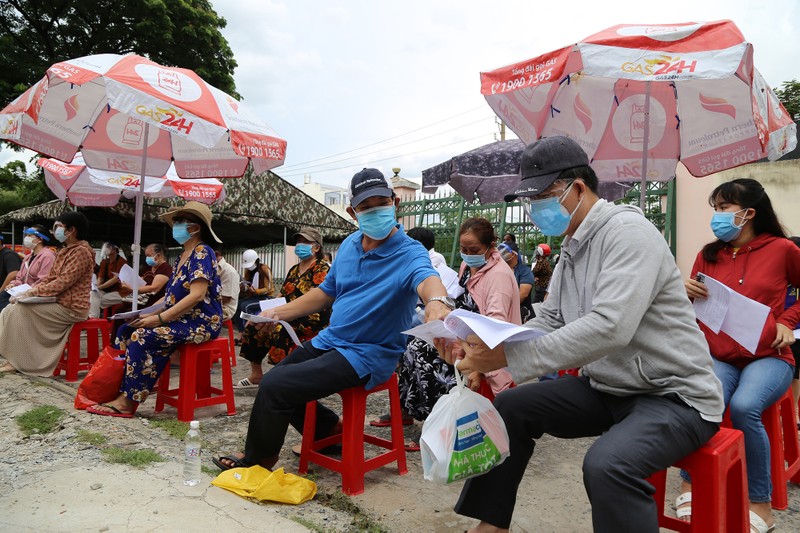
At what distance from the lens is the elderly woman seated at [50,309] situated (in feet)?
17.9

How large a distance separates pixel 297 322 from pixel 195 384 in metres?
1.25

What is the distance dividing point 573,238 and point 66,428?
→ 142 inches

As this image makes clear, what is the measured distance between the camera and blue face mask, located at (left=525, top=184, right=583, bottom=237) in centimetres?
206

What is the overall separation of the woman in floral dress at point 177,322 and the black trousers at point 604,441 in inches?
112

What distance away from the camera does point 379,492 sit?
9.86 ft

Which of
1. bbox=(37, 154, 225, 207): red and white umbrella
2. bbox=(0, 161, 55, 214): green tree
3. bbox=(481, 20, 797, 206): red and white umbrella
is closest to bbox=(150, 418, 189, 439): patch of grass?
bbox=(481, 20, 797, 206): red and white umbrella

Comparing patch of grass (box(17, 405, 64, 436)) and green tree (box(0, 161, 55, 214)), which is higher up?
green tree (box(0, 161, 55, 214))

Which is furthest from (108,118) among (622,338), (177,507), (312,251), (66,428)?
(622,338)

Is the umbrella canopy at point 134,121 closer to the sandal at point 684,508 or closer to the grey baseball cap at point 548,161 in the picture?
the grey baseball cap at point 548,161

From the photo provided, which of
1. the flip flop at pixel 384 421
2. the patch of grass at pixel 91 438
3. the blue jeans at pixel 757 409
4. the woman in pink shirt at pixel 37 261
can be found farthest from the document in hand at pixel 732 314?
the woman in pink shirt at pixel 37 261

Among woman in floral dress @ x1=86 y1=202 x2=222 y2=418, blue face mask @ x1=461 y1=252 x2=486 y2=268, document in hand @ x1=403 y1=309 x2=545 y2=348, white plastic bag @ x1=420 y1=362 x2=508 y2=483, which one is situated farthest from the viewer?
woman in floral dress @ x1=86 y1=202 x2=222 y2=418

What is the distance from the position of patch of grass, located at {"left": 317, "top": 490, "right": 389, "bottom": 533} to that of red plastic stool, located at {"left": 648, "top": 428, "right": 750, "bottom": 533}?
1370mm

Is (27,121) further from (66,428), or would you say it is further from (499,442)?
(499,442)

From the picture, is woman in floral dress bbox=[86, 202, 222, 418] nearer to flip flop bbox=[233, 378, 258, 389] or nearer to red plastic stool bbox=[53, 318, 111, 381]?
flip flop bbox=[233, 378, 258, 389]
